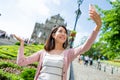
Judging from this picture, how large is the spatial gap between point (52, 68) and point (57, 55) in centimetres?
20

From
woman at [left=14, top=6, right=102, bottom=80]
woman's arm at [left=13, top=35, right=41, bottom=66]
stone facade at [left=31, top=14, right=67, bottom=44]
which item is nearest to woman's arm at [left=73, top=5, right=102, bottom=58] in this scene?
woman at [left=14, top=6, right=102, bottom=80]

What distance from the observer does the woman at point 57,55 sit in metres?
3.39

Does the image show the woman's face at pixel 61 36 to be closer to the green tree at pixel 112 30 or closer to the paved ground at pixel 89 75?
the paved ground at pixel 89 75

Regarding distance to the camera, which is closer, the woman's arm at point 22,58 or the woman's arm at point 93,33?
the woman's arm at point 93,33

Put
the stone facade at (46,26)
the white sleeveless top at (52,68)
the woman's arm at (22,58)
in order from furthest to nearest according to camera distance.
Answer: the stone facade at (46,26), the woman's arm at (22,58), the white sleeveless top at (52,68)

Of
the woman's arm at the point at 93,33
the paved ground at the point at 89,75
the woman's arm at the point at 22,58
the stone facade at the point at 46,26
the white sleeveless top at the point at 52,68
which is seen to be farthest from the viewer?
the stone facade at the point at 46,26

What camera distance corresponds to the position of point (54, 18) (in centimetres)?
11100

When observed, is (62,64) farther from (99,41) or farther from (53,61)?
(99,41)

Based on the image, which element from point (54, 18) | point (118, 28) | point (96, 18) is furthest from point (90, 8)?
point (54, 18)

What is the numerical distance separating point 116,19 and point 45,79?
14427 millimetres

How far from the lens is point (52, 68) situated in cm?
344

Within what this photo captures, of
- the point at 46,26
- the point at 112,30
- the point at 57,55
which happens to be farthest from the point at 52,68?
the point at 46,26

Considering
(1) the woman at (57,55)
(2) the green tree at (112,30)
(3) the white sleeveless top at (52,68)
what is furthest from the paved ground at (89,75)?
(3) the white sleeveless top at (52,68)

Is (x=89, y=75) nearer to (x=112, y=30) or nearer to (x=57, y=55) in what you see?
(x=112, y=30)
